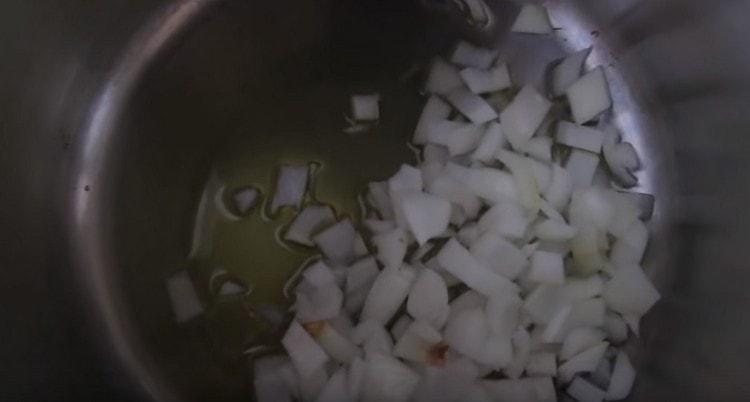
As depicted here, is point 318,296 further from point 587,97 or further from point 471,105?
point 587,97

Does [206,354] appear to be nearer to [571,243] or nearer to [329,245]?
[329,245]

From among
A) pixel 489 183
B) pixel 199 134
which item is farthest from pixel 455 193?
pixel 199 134

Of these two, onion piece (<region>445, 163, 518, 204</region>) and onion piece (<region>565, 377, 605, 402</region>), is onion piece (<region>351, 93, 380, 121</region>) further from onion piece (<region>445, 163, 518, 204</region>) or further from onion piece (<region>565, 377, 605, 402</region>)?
onion piece (<region>565, 377, 605, 402</region>)

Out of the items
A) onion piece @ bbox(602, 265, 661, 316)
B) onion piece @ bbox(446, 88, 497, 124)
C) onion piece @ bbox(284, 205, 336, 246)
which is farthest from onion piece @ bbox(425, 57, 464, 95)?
onion piece @ bbox(602, 265, 661, 316)

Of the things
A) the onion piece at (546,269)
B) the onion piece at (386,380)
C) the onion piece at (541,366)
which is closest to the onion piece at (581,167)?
the onion piece at (546,269)

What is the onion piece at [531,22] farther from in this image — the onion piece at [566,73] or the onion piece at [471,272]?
the onion piece at [471,272]

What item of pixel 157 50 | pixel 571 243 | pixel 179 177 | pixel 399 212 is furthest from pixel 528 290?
pixel 157 50
